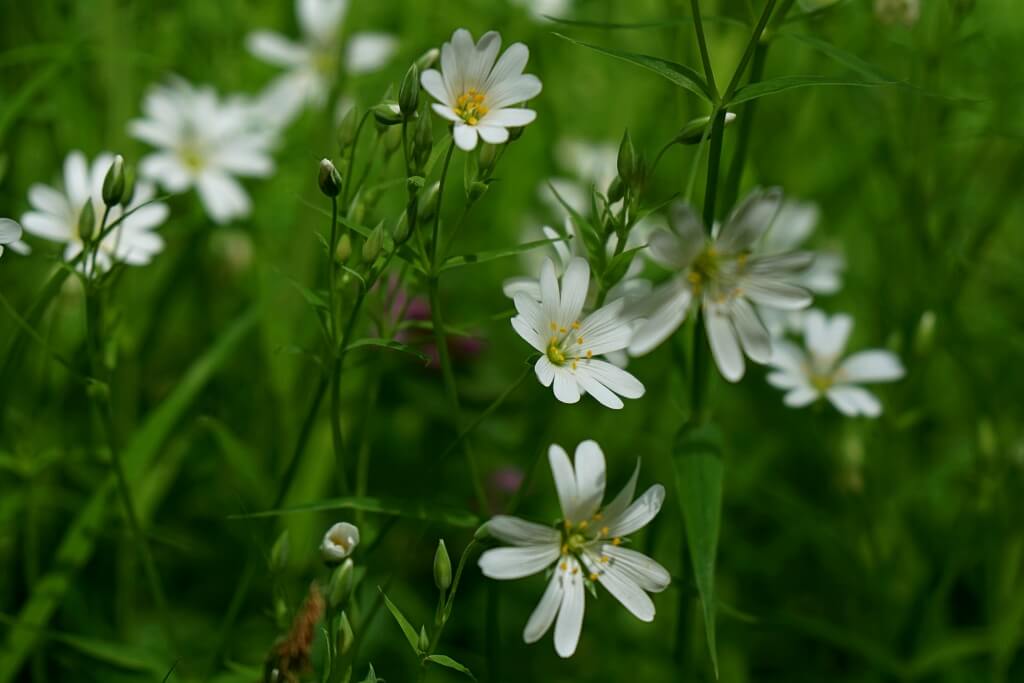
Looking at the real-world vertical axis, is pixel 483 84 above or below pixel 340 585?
above

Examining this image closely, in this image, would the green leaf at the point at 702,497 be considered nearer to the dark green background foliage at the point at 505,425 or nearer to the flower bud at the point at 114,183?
the dark green background foliage at the point at 505,425

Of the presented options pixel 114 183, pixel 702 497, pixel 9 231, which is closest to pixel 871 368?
pixel 702 497

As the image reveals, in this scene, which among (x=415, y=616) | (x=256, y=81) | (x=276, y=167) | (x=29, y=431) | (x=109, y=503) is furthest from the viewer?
(x=256, y=81)

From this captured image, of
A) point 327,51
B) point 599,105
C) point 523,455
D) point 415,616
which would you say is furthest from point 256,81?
point 415,616

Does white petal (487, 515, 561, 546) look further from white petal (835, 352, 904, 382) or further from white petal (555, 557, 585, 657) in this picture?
white petal (835, 352, 904, 382)

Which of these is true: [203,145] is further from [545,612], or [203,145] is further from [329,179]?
[545,612]

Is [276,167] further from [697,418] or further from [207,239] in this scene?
[697,418]
